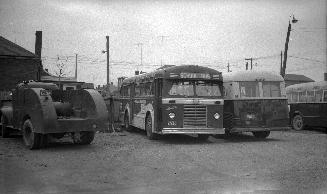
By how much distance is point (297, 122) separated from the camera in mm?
20312

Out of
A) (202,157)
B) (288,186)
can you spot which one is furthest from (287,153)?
(288,186)

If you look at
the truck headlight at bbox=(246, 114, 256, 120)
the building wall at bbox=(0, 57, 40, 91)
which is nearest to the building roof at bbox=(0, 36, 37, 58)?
the building wall at bbox=(0, 57, 40, 91)

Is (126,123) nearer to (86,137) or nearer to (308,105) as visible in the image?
(86,137)

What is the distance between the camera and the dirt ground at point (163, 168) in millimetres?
6441

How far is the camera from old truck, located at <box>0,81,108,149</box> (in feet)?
35.1

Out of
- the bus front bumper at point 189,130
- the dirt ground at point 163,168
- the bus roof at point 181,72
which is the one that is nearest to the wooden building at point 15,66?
the dirt ground at point 163,168

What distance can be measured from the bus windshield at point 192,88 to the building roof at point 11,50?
17047mm

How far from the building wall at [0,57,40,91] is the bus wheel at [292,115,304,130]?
18113 mm

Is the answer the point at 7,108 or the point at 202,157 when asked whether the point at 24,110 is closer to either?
the point at 7,108

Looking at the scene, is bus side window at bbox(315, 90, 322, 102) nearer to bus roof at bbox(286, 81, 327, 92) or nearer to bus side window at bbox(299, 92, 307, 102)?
bus roof at bbox(286, 81, 327, 92)

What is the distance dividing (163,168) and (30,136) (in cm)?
493

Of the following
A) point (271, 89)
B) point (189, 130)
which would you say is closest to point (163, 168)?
point (189, 130)

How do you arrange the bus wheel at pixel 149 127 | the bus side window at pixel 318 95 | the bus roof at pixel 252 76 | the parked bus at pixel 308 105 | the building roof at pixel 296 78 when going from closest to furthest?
the bus wheel at pixel 149 127, the bus roof at pixel 252 76, the parked bus at pixel 308 105, the bus side window at pixel 318 95, the building roof at pixel 296 78

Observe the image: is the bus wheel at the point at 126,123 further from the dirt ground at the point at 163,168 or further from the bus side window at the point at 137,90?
the dirt ground at the point at 163,168
